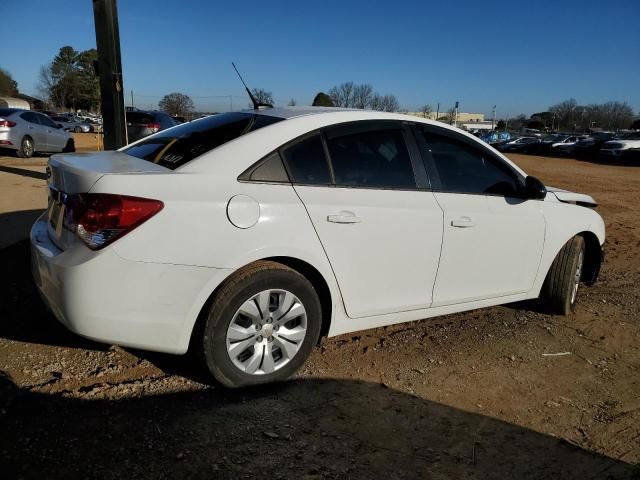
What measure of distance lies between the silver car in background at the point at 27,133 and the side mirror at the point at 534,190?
1544cm

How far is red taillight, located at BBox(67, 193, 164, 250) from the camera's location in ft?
8.46

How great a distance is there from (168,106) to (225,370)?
59.4 metres

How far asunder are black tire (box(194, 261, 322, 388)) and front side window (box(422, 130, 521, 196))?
48.4 inches

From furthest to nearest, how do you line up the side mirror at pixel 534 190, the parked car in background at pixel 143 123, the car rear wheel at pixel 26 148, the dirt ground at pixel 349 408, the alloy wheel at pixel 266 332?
the car rear wheel at pixel 26 148 → the parked car in background at pixel 143 123 → the side mirror at pixel 534 190 → the alloy wheel at pixel 266 332 → the dirt ground at pixel 349 408

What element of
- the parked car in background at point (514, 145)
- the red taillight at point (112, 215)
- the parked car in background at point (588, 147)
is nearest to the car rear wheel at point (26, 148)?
the red taillight at point (112, 215)

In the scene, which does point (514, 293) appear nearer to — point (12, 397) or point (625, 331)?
point (625, 331)

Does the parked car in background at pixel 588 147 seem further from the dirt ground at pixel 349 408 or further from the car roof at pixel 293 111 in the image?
the car roof at pixel 293 111

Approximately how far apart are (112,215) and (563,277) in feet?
11.5

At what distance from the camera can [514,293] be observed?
13.4 ft

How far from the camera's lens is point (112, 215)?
2580 millimetres

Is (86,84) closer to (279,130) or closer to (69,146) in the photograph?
(69,146)

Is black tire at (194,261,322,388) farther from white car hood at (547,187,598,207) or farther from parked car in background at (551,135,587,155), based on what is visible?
parked car in background at (551,135,587,155)

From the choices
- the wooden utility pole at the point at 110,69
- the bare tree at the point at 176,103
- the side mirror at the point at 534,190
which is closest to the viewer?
the side mirror at the point at 534,190

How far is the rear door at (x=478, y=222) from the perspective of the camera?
11.7 ft
